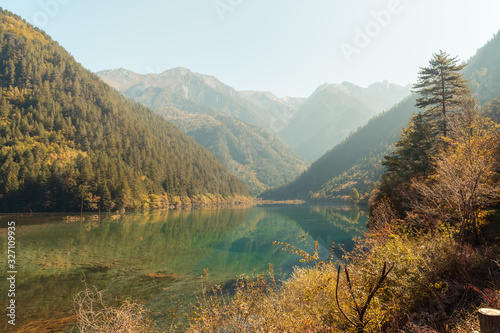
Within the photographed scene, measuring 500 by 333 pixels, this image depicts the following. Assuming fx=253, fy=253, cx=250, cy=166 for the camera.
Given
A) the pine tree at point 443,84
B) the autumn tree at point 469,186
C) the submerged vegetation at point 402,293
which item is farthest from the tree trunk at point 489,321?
the pine tree at point 443,84

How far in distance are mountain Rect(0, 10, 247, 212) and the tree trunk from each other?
4597 inches

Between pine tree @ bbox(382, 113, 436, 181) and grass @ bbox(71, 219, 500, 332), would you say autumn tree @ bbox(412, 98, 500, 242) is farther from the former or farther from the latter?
pine tree @ bbox(382, 113, 436, 181)

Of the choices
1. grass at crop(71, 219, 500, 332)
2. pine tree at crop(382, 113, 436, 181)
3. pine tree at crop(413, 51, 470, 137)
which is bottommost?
grass at crop(71, 219, 500, 332)

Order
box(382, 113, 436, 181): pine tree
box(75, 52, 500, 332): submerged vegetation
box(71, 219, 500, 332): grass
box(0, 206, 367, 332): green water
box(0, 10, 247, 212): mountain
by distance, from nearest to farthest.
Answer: box(75, 52, 500, 332): submerged vegetation
box(71, 219, 500, 332): grass
box(0, 206, 367, 332): green water
box(382, 113, 436, 181): pine tree
box(0, 10, 247, 212): mountain

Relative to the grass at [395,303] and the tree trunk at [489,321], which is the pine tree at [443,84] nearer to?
the grass at [395,303]

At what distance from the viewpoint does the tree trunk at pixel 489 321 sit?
4.03 m

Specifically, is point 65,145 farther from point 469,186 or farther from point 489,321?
point 489,321

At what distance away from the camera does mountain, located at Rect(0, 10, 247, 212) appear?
3959 inches

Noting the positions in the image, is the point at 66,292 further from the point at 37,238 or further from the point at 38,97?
the point at 38,97

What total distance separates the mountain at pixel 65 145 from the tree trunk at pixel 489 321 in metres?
117

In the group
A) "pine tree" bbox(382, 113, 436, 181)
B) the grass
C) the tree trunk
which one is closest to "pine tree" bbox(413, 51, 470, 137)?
"pine tree" bbox(382, 113, 436, 181)

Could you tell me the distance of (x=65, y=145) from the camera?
127500mm

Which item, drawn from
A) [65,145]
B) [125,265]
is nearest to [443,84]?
[125,265]

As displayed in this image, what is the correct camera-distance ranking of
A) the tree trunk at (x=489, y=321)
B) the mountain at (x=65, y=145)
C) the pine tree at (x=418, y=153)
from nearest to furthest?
the tree trunk at (x=489, y=321) → the pine tree at (x=418, y=153) → the mountain at (x=65, y=145)
